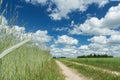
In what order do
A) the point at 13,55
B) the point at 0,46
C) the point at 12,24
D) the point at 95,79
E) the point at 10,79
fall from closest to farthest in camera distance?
the point at 0,46, the point at 12,24, the point at 10,79, the point at 13,55, the point at 95,79

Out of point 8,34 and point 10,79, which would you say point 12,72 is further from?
point 8,34

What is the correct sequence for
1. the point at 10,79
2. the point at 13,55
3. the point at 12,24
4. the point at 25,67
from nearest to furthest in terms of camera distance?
the point at 12,24 < the point at 10,79 < the point at 13,55 < the point at 25,67

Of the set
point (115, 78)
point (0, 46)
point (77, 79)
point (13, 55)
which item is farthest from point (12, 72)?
point (77, 79)

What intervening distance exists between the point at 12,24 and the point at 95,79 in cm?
1206

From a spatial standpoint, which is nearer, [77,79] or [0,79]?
[0,79]

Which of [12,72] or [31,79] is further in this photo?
[31,79]

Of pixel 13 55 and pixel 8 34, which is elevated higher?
pixel 8 34

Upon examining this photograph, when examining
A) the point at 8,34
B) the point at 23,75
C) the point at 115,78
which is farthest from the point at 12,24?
the point at 115,78

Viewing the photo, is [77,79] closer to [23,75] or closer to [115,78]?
[115,78]

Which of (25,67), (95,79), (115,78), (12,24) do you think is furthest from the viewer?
(95,79)

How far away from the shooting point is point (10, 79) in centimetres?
380

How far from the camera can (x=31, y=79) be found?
5.98m

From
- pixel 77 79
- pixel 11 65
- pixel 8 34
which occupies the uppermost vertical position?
pixel 8 34

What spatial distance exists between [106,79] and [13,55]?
10540 millimetres
